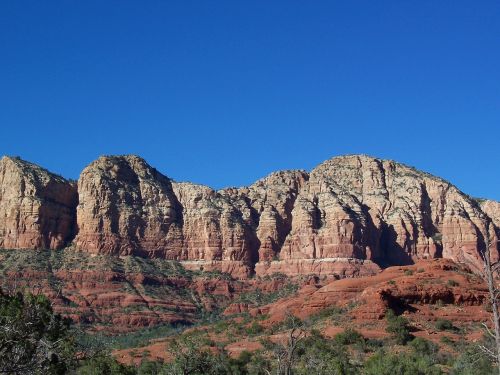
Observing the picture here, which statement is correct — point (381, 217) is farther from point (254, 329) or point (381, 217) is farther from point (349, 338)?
point (349, 338)

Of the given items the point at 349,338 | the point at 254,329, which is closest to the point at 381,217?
the point at 254,329

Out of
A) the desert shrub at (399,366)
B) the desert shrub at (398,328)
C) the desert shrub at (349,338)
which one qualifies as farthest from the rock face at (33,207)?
the desert shrub at (399,366)

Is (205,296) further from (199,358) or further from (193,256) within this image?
(199,358)

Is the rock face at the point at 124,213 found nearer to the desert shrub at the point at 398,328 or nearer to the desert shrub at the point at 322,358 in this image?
the desert shrub at the point at 322,358

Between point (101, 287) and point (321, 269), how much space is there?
1735 inches

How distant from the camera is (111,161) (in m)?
157

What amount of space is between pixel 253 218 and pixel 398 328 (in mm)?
96649

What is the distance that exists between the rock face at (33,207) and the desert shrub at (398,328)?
280 feet

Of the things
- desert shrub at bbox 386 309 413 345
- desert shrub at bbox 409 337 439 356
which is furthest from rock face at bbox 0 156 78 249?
desert shrub at bbox 409 337 439 356

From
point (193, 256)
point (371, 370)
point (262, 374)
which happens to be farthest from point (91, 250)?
point (371, 370)

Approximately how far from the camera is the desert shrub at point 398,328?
67125 mm

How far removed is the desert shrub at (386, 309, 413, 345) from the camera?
67125 mm

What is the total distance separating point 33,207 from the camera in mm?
141000

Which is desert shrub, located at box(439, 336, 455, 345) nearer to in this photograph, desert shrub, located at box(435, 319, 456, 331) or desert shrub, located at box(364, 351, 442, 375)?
desert shrub, located at box(435, 319, 456, 331)
